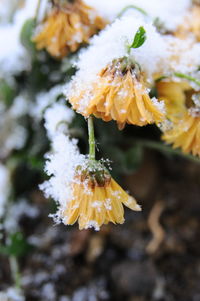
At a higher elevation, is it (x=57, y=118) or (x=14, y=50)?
(x=14, y=50)

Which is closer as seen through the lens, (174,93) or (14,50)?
(174,93)

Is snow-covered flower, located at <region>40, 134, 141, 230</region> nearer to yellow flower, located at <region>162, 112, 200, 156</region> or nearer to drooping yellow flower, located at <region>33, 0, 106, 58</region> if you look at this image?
yellow flower, located at <region>162, 112, 200, 156</region>

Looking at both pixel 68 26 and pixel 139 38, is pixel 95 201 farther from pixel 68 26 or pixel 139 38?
pixel 68 26

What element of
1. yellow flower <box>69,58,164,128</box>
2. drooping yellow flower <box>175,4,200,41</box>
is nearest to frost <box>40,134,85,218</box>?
yellow flower <box>69,58,164,128</box>

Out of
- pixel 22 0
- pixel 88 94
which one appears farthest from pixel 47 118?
pixel 22 0

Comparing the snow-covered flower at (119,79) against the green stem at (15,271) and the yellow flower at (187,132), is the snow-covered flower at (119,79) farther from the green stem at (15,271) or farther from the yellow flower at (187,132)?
the green stem at (15,271)

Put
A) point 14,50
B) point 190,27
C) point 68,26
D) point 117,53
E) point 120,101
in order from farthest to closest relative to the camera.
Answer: point 14,50
point 190,27
point 68,26
point 117,53
point 120,101

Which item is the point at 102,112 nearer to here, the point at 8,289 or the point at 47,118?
the point at 47,118

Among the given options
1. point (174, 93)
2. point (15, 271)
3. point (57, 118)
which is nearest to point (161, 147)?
point (174, 93)
